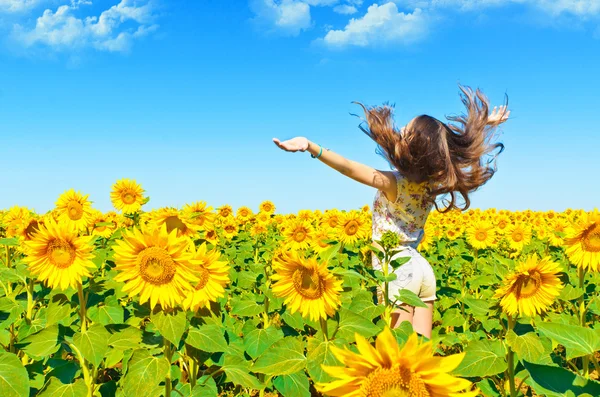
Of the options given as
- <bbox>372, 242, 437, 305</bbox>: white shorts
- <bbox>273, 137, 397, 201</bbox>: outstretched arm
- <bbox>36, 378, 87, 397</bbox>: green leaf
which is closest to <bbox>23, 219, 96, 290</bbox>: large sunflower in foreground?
<bbox>36, 378, 87, 397</bbox>: green leaf

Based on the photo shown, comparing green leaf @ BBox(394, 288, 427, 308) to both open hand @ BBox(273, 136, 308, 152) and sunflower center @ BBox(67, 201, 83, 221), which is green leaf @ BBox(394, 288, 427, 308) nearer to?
open hand @ BBox(273, 136, 308, 152)

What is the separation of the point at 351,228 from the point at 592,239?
3.09 m

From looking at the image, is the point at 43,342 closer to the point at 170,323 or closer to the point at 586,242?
the point at 170,323

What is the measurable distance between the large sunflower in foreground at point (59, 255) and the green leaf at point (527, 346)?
2.35m

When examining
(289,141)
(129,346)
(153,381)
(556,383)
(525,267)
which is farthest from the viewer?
(289,141)

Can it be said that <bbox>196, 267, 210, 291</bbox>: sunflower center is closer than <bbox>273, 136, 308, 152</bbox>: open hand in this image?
Yes

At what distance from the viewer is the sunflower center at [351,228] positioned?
6754mm

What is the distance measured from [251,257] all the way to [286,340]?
6.41m

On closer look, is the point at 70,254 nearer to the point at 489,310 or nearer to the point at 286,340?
the point at 286,340

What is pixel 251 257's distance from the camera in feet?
29.4

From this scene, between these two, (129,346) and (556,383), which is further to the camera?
(129,346)

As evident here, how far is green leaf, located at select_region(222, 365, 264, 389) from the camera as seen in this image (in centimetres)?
272

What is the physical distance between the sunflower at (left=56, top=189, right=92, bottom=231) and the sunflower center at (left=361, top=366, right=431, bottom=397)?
5999mm

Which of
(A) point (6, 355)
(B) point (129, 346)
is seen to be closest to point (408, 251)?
(B) point (129, 346)
